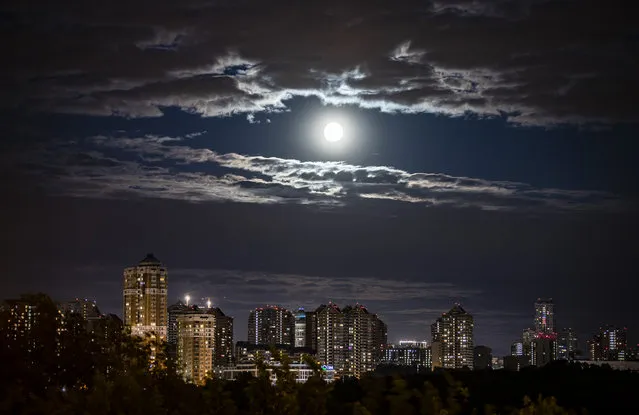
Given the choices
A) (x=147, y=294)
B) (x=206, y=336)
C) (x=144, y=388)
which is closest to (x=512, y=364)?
(x=206, y=336)

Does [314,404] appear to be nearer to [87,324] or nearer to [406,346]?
[87,324]

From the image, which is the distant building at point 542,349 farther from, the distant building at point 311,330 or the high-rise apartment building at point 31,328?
the high-rise apartment building at point 31,328

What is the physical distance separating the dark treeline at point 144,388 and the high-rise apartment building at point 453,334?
112 meters

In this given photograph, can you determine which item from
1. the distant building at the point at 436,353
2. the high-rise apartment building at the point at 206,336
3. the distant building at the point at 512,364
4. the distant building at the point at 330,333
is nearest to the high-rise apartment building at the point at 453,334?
the distant building at the point at 436,353

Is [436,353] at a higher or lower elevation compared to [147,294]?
lower

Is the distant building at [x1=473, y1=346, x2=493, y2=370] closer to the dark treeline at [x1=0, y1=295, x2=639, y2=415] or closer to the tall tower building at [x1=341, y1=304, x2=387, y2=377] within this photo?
the tall tower building at [x1=341, y1=304, x2=387, y2=377]

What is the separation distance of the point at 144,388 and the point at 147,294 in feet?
296

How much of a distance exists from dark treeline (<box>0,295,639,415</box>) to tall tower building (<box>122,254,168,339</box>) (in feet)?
244

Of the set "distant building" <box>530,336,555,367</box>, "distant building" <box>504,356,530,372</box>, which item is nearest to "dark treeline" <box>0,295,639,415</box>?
"distant building" <box>504,356,530,372</box>

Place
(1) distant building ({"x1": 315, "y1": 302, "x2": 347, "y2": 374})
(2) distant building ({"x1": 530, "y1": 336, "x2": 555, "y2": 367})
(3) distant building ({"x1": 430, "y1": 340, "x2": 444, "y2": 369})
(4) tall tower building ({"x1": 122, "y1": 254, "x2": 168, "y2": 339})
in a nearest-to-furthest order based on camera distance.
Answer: (4) tall tower building ({"x1": 122, "y1": 254, "x2": 168, "y2": 339}) < (2) distant building ({"x1": 530, "y1": 336, "x2": 555, "y2": 367}) < (1) distant building ({"x1": 315, "y1": 302, "x2": 347, "y2": 374}) < (3) distant building ({"x1": 430, "y1": 340, "x2": 444, "y2": 369})

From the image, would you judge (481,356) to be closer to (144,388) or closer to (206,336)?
(206,336)

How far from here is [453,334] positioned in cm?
13838

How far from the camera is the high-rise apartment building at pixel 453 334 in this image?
13266 centimetres

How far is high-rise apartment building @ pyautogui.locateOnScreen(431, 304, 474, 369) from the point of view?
435ft
